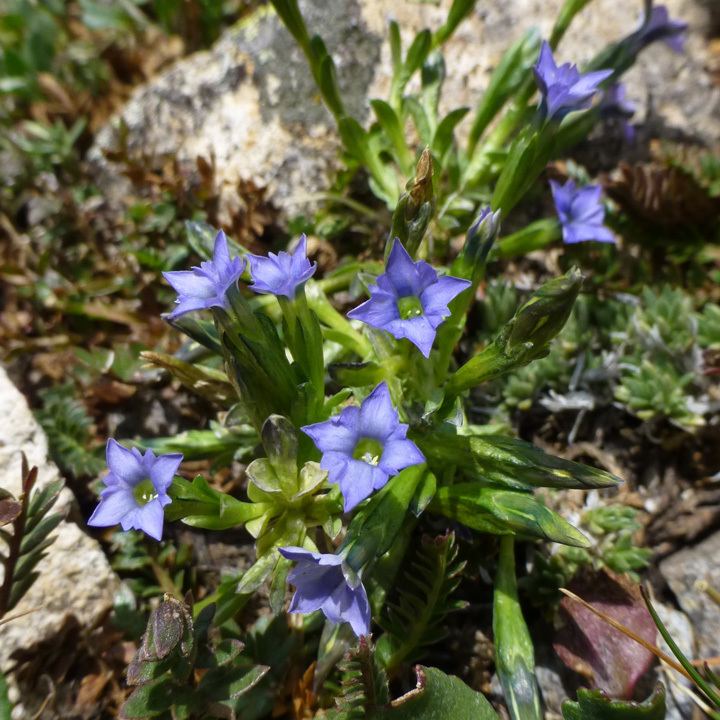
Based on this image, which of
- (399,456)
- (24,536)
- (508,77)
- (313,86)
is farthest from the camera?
(313,86)

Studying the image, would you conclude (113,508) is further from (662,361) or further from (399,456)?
(662,361)

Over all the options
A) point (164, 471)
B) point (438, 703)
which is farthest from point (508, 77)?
point (438, 703)

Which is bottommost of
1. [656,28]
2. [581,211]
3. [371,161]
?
[581,211]

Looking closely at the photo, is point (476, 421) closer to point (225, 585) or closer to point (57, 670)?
point (225, 585)

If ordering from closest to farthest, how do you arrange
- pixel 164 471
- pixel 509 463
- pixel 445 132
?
pixel 164 471, pixel 509 463, pixel 445 132

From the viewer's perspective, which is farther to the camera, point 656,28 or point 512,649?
point 656,28

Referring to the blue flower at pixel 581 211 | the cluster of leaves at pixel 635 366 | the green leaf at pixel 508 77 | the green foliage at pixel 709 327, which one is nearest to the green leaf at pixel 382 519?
the cluster of leaves at pixel 635 366

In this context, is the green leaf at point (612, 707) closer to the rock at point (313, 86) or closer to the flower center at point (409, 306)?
the flower center at point (409, 306)
